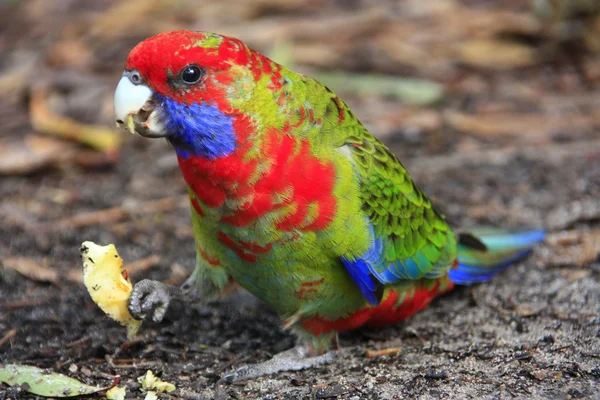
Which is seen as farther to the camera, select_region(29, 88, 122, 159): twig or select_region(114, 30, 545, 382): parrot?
select_region(29, 88, 122, 159): twig

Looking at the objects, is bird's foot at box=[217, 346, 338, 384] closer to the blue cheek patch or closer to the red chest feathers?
the red chest feathers

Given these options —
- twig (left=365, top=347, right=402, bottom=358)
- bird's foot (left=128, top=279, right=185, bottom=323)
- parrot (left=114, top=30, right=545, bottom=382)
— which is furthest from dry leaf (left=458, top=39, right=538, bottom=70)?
bird's foot (left=128, top=279, right=185, bottom=323)

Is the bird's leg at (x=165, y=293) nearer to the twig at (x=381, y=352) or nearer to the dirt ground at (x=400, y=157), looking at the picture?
the dirt ground at (x=400, y=157)

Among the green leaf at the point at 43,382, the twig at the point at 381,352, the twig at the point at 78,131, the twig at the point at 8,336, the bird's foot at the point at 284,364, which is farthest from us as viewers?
the twig at the point at 78,131

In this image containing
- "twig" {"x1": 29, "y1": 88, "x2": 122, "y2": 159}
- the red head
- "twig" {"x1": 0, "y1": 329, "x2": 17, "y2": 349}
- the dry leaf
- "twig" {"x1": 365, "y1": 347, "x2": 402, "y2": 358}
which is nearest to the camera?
the red head

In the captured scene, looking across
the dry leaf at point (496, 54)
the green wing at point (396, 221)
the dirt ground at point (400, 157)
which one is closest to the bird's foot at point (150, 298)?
the dirt ground at point (400, 157)
